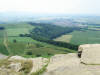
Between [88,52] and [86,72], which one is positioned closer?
[86,72]

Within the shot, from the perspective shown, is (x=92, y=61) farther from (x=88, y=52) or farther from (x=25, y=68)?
(x=25, y=68)

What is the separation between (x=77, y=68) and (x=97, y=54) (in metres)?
3.51

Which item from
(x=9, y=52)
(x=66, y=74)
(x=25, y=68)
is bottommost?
(x=9, y=52)

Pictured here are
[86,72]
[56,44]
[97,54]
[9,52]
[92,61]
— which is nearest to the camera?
[86,72]

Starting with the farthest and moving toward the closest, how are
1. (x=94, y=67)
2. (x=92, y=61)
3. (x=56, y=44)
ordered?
(x=56, y=44) → (x=92, y=61) → (x=94, y=67)

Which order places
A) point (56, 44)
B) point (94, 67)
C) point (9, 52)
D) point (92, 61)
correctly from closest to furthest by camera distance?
1. point (94, 67)
2. point (92, 61)
3. point (9, 52)
4. point (56, 44)

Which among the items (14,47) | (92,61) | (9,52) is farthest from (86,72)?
(14,47)

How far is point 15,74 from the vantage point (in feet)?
46.1

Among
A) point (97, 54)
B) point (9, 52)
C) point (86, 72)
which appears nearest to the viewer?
point (86, 72)

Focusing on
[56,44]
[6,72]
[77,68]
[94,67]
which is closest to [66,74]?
[77,68]

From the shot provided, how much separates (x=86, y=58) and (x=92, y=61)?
0.86m

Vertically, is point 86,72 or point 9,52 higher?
point 86,72

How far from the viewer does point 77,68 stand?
37.3 ft

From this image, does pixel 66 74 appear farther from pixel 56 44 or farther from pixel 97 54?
pixel 56 44
